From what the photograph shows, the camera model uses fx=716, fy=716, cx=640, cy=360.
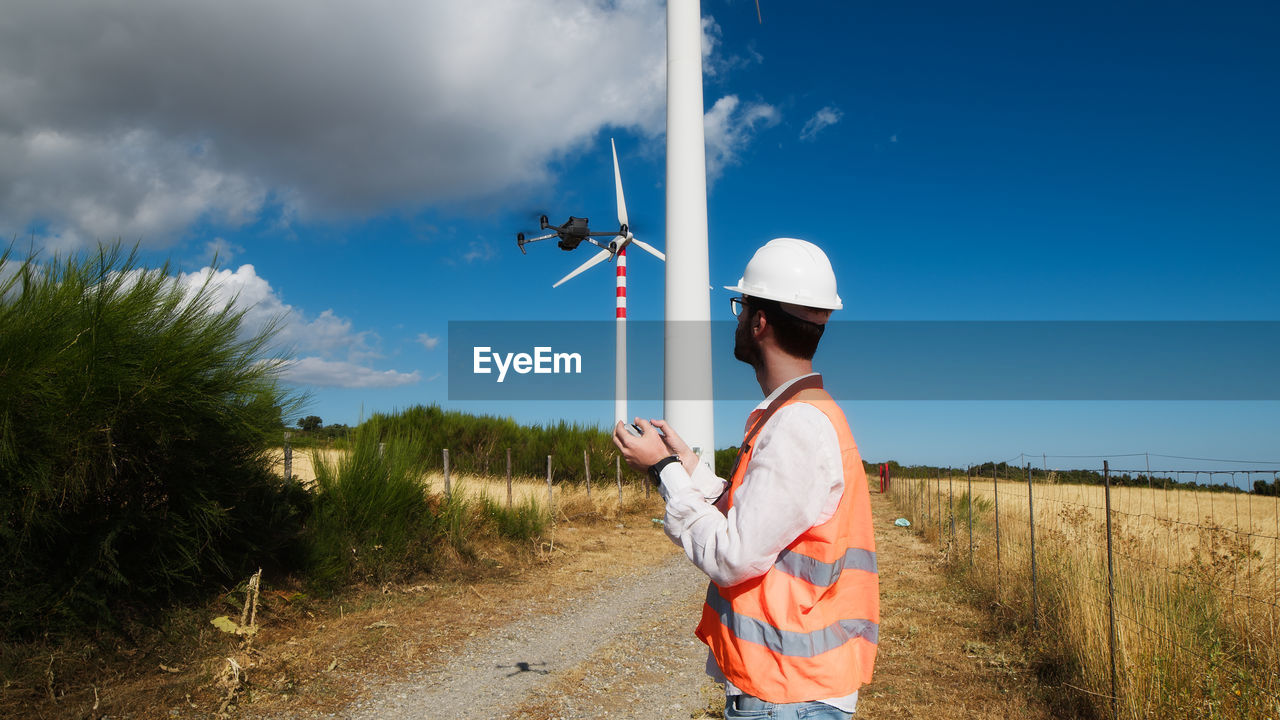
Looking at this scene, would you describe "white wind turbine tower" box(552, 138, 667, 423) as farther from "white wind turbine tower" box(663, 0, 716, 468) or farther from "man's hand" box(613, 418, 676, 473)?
"man's hand" box(613, 418, 676, 473)

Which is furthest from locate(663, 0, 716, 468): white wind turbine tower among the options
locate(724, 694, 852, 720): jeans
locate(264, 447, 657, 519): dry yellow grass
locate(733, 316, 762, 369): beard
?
locate(264, 447, 657, 519): dry yellow grass

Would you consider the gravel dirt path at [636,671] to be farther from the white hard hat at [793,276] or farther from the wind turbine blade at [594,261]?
the wind turbine blade at [594,261]

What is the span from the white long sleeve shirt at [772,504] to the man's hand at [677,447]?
27 cm

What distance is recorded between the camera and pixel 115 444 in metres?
5.41

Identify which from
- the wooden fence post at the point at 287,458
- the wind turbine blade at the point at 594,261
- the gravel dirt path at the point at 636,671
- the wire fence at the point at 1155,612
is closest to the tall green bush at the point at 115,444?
the wooden fence post at the point at 287,458

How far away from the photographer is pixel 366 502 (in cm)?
860

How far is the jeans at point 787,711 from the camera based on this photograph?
1650 mm

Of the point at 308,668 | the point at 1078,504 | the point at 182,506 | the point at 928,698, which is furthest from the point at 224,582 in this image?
the point at 1078,504

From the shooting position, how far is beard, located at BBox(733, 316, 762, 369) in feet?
6.31

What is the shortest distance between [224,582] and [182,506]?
1.01 metres

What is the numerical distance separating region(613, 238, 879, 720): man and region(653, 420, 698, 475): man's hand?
74 mm

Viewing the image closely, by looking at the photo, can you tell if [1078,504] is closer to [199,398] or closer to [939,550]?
[939,550]

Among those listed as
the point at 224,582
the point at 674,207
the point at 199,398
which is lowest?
the point at 224,582

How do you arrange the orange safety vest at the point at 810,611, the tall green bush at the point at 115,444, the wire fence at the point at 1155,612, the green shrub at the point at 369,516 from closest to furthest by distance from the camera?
1. the orange safety vest at the point at 810,611
2. the wire fence at the point at 1155,612
3. the tall green bush at the point at 115,444
4. the green shrub at the point at 369,516
